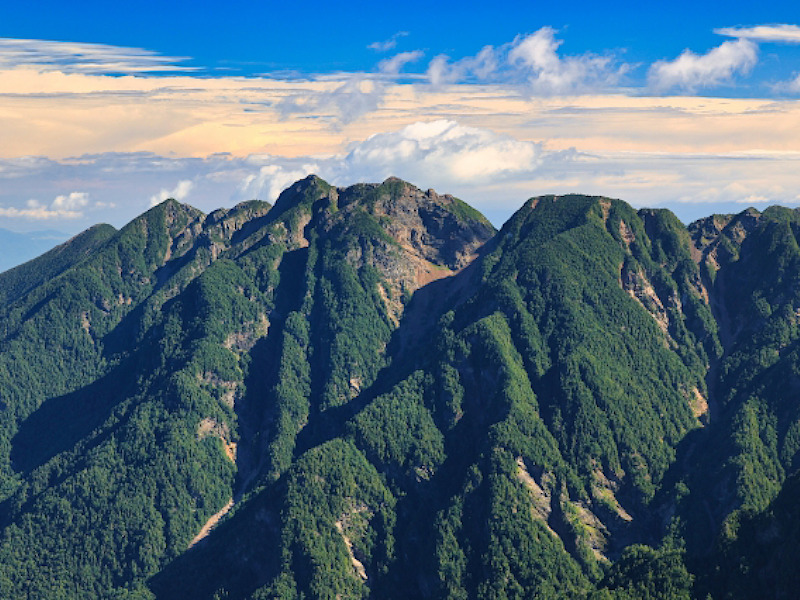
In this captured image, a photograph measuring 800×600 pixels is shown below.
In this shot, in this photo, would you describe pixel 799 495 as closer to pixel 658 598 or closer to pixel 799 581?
pixel 799 581

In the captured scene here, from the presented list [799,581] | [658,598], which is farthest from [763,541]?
[658,598]

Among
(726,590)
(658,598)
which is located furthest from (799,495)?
(658,598)

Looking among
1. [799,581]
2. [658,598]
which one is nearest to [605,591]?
[658,598]

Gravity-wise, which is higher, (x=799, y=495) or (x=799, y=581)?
(x=799, y=495)

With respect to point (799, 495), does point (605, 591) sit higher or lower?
lower

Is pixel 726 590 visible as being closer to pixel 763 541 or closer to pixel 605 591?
pixel 763 541

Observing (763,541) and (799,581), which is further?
(763,541)

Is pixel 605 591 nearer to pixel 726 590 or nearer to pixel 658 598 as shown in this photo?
pixel 658 598
